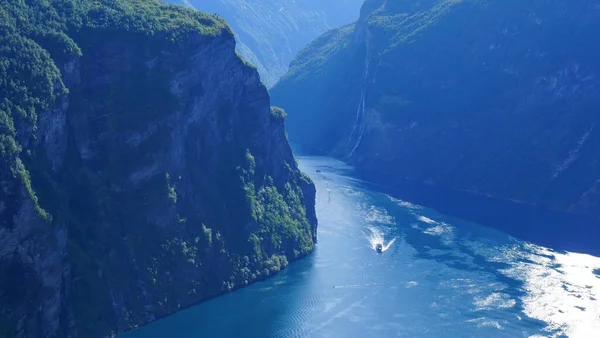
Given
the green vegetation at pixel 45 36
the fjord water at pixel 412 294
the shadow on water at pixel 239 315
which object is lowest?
the shadow on water at pixel 239 315

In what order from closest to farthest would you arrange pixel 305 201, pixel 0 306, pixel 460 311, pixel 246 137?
1. pixel 0 306
2. pixel 460 311
3. pixel 246 137
4. pixel 305 201

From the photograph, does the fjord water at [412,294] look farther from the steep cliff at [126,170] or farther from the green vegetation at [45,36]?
the green vegetation at [45,36]

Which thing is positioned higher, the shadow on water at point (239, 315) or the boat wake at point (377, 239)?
the boat wake at point (377, 239)

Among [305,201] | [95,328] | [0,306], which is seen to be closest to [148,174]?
[95,328]

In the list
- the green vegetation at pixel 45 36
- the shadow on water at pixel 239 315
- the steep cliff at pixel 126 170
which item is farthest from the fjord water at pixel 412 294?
the green vegetation at pixel 45 36

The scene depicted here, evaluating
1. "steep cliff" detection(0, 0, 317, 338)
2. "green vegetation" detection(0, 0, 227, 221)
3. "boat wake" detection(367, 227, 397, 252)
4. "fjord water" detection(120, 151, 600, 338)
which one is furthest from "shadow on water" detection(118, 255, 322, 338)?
"green vegetation" detection(0, 0, 227, 221)

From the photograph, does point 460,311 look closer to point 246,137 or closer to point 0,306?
point 246,137

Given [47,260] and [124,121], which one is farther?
[124,121]
